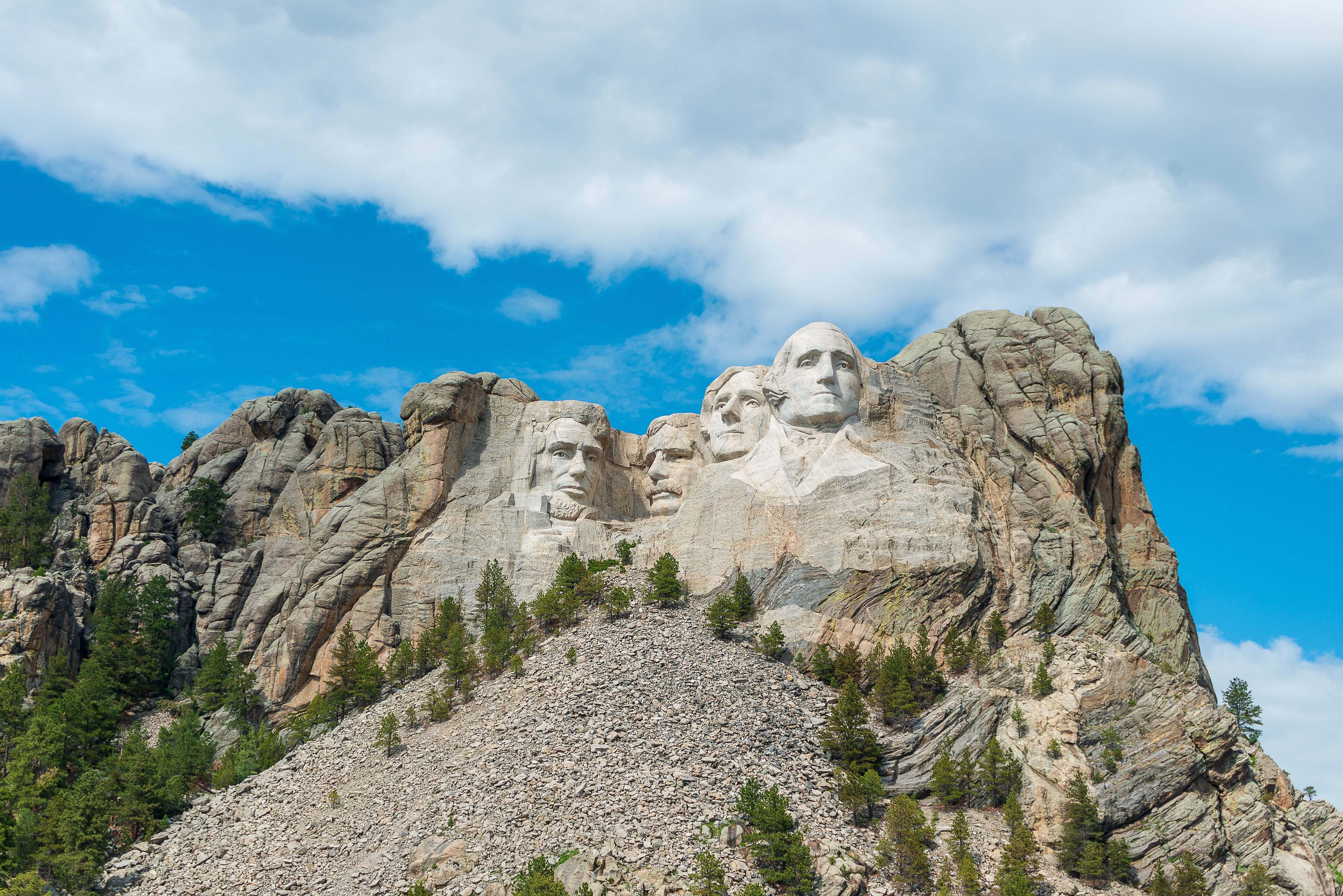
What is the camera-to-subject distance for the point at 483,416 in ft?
204

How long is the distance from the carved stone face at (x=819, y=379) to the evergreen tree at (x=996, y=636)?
1037cm

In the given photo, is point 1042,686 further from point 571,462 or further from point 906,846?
point 571,462

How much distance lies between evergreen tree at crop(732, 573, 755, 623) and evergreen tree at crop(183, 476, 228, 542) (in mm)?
24771

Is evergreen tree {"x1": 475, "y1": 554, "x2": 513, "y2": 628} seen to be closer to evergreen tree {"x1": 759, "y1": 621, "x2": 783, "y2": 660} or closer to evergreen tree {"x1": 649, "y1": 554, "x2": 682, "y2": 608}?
evergreen tree {"x1": 649, "y1": 554, "x2": 682, "y2": 608}

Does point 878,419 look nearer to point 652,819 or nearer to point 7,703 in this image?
point 652,819

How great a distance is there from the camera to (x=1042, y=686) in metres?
47.5

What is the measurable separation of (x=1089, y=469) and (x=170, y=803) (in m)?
34.6

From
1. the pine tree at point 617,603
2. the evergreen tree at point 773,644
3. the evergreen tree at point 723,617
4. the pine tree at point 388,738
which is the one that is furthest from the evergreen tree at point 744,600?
the pine tree at point 388,738

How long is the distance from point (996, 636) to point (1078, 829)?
28.9ft

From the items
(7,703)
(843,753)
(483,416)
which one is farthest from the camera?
(483,416)

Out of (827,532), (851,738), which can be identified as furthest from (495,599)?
(851,738)

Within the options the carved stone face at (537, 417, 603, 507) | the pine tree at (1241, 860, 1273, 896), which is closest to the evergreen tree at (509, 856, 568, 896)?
the pine tree at (1241, 860, 1273, 896)

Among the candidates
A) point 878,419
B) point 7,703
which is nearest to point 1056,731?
point 878,419

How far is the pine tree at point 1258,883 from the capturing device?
42125 mm
